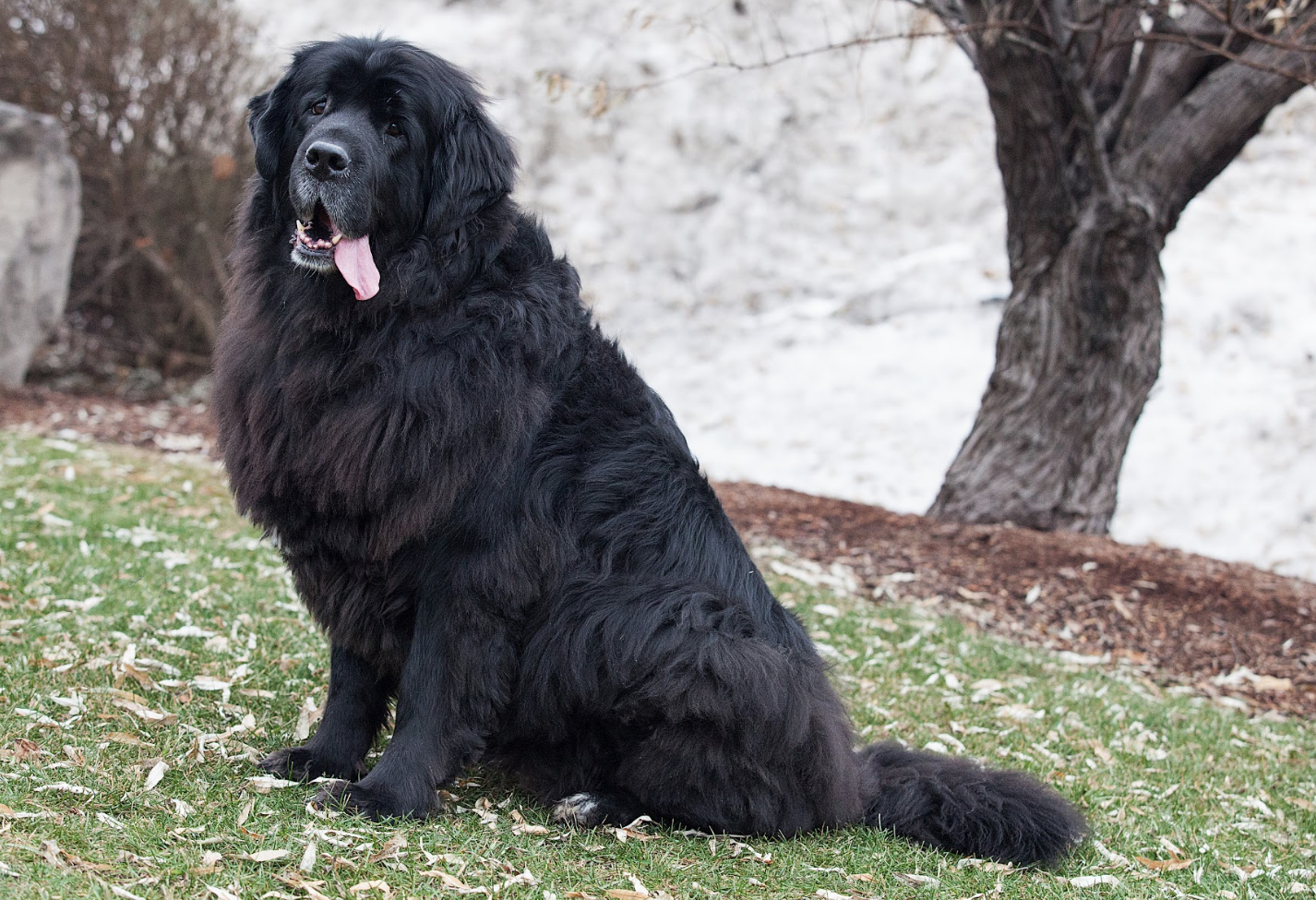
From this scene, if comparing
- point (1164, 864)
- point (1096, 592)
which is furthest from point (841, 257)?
point (1164, 864)

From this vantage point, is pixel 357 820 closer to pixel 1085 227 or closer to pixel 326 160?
pixel 326 160

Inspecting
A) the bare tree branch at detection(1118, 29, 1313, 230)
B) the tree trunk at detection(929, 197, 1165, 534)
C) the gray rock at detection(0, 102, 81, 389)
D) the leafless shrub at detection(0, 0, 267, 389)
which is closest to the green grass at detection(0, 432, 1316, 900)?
the tree trunk at detection(929, 197, 1165, 534)

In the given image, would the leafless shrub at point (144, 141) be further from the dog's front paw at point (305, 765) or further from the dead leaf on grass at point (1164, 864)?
the dead leaf on grass at point (1164, 864)

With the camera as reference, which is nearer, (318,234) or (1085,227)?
(318,234)

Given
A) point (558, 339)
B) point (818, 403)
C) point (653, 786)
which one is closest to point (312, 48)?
point (558, 339)

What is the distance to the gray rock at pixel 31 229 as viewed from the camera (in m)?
9.93

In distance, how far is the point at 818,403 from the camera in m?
13.1

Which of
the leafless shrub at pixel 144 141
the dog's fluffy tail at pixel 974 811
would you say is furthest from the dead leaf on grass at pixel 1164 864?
the leafless shrub at pixel 144 141

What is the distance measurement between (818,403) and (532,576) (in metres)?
9.99

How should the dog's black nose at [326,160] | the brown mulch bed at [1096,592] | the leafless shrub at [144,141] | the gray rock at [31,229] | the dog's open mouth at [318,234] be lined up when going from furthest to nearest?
1. the leafless shrub at [144,141]
2. the gray rock at [31,229]
3. the brown mulch bed at [1096,592]
4. the dog's open mouth at [318,234]
5. the dog's black nose at [326,160]

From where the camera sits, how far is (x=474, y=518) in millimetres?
3277

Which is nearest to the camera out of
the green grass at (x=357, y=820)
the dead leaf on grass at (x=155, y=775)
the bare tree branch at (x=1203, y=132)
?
the green grass at (x=357, y=820)

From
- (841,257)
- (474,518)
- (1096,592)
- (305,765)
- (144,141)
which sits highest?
(841,257)

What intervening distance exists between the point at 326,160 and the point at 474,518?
1.06 metres
